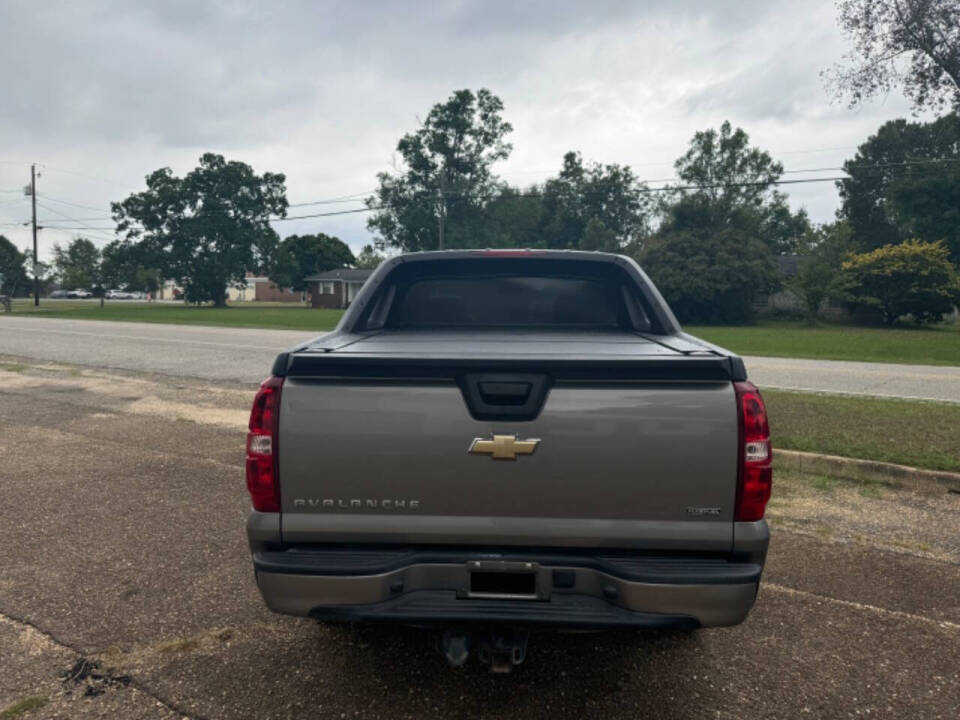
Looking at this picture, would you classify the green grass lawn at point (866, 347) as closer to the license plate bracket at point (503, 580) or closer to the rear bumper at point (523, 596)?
the rear bumper at point (523, 596)

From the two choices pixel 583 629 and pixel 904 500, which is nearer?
pixel 583 629

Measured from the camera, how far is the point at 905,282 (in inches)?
1356

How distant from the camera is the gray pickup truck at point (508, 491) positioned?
94.8 inches

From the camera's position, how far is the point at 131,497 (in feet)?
18.7

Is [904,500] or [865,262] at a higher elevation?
[865,262]

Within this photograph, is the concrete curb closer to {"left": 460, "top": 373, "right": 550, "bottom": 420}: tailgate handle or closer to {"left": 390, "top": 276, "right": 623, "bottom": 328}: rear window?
{"left": 390, "top": 276, "right": 623, "bottom": 328}: rear window

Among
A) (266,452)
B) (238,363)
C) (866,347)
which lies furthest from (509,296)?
(866,347)

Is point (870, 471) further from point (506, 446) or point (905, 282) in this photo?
point (905, 282)

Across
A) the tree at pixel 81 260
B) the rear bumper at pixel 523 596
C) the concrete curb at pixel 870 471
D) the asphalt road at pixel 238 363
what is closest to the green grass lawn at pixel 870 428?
the concrete curb at pixel 870 471

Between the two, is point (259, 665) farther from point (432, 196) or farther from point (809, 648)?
point (432, 196)

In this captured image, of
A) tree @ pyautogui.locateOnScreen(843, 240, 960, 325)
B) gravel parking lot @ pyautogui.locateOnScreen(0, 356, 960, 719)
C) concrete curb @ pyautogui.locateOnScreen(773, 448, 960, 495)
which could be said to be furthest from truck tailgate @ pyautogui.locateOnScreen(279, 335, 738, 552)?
tree @ pyautogui.locateOnScreen(843, 240, 960, 325)

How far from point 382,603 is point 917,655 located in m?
2.59

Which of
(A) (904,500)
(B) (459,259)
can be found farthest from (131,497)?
(A) (904,500)

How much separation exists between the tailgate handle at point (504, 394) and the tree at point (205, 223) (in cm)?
6684
